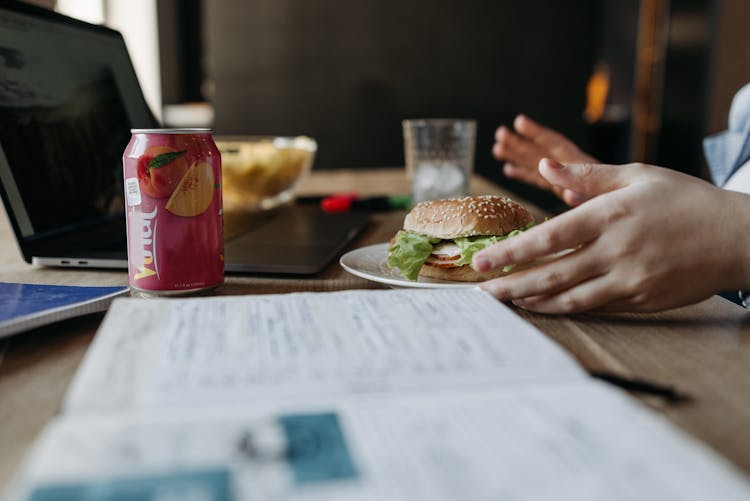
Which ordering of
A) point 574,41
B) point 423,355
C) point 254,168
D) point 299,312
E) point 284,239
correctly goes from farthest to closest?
point 574,41, point 254,168, point 284,239, point 299,312, point 423,355

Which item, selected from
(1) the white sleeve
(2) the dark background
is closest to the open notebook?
(1) the white sleeve

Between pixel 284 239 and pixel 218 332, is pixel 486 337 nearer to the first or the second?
pixel 218 332

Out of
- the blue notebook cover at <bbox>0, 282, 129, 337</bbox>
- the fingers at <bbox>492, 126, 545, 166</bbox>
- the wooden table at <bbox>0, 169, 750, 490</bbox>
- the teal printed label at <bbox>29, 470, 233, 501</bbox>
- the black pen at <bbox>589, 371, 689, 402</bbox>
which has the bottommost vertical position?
the wooden table at <bbox>0, 169, 750, 490</bbox>

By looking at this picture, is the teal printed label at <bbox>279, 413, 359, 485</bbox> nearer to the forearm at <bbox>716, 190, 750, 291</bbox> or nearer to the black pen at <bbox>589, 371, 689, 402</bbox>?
the black pen at <bbox>589, 371, 689, 402</bbox>

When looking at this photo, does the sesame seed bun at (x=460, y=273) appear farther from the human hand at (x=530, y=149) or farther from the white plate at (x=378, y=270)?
the human hand at (x=530, y=149)

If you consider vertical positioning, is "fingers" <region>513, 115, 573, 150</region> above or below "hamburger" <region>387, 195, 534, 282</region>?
above

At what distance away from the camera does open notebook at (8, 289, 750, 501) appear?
1.03 feet

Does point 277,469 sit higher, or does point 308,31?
point 308,31

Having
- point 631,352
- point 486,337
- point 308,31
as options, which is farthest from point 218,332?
point 308,31

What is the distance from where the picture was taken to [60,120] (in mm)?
960

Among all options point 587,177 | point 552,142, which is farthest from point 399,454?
point 552,142

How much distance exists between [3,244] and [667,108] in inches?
215

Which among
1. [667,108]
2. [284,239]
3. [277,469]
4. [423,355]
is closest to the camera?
[277,469]

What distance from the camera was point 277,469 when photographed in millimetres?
328
